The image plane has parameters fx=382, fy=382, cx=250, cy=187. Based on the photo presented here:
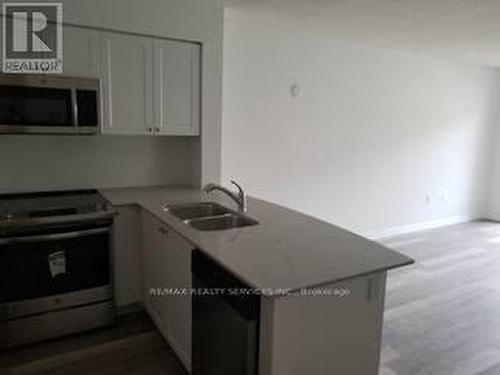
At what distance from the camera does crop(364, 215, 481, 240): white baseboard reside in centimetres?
524

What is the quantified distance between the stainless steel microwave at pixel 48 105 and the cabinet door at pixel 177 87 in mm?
502

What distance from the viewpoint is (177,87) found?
3.07 m

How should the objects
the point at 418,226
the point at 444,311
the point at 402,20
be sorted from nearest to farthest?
1. the point at 444,311
2. the point at 402,20
3. the point at 418,226

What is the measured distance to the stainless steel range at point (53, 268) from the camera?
235 centimetres

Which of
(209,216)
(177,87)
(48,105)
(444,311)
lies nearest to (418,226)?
(444,311)

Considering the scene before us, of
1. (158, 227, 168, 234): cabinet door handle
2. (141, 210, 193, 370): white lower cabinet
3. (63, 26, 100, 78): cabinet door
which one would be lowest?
(141, 210, 193, 370): white lower cabinet

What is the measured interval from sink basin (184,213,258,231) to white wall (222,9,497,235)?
4.30 feet

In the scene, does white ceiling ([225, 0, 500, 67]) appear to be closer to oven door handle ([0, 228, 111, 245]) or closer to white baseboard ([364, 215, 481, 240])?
oven door handle ([0, 228, 111, 245])

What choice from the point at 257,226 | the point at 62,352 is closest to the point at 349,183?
the point at 257,226

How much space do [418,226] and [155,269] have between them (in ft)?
14.7

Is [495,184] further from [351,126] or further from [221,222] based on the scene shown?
[221,222]

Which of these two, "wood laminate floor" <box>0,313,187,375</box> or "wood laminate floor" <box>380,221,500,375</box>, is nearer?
"wood laminate floor" <box>0,313,187,375</box>

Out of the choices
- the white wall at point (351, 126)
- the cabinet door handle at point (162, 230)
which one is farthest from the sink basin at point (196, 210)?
the white wall at point (351, 126)

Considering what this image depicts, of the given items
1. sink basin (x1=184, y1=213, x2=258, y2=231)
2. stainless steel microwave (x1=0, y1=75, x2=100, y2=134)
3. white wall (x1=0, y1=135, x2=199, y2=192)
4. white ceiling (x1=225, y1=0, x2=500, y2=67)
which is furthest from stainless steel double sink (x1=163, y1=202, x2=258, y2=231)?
white ceiling (x1=225, y1=0, x2=500, y2=67)
